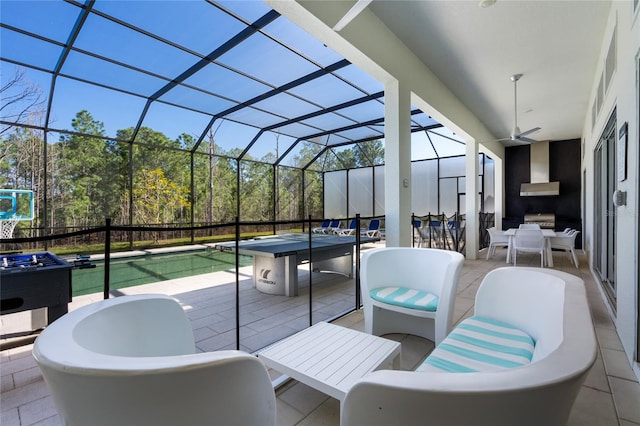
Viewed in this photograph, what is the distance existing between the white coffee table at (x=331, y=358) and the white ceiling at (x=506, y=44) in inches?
129

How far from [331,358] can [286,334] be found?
3.89ft

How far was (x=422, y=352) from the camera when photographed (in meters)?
2.32

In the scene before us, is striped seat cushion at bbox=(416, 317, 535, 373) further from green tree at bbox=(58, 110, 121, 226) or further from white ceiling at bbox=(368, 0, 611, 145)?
green tree at bbox=(58, 110, 121, 226)

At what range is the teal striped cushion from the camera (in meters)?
2.27

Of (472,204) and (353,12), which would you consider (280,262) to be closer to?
(353,12)

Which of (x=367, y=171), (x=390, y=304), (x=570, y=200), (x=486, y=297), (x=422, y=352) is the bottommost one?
(x=422, y=352)

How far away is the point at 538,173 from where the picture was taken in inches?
363

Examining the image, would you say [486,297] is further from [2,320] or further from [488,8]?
[2,320]

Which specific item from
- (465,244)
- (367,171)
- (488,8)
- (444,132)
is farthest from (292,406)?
(367,171)

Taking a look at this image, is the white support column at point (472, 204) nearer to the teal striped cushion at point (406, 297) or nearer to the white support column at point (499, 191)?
the white support column at point (499, 191)

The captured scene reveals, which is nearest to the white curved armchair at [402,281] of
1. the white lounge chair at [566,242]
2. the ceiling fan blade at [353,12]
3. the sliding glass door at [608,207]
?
the ceiling fan blade at [353,12]

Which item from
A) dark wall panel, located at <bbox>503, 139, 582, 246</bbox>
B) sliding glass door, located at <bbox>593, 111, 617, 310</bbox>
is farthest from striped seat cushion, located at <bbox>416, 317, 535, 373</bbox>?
dark wall panel, located at <bbox>503, 139, 582, 246</bbox>

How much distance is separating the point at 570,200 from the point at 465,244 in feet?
16.5

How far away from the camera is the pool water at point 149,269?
492cm
